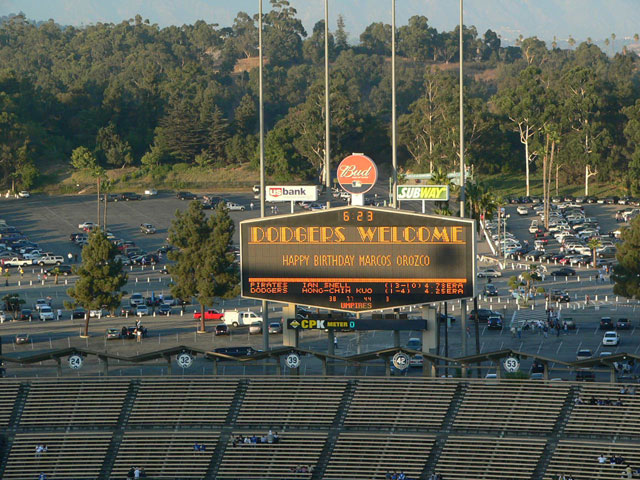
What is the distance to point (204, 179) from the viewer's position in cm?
15962

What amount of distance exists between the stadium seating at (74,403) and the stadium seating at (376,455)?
10934 mm

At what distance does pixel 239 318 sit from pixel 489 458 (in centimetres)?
3459

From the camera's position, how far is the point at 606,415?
53062 millimetres

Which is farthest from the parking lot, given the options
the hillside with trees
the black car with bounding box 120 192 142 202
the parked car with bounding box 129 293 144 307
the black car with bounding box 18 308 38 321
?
the hillside with trees

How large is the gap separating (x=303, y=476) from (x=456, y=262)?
11.7m

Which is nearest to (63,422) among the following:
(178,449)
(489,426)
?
(178,449)

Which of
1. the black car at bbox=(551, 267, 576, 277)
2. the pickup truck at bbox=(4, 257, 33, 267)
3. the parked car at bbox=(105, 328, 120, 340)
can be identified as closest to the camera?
the parked car at bbox=(105, 328, 120, 340)

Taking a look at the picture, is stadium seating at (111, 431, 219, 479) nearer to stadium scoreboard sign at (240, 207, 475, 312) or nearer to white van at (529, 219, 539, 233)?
stadium scoreboard sign at (240, 207, 475, 312)

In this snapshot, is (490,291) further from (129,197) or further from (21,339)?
(129,197)

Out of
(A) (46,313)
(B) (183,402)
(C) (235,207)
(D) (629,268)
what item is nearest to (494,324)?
(D) (629,268)

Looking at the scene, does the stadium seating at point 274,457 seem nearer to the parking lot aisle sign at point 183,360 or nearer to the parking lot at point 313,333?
the parking lot aisle sign at point 183,360

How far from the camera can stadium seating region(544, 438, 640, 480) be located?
167ft

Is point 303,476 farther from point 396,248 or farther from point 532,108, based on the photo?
point 532,108

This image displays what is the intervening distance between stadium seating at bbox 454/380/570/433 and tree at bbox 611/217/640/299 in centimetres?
2976
